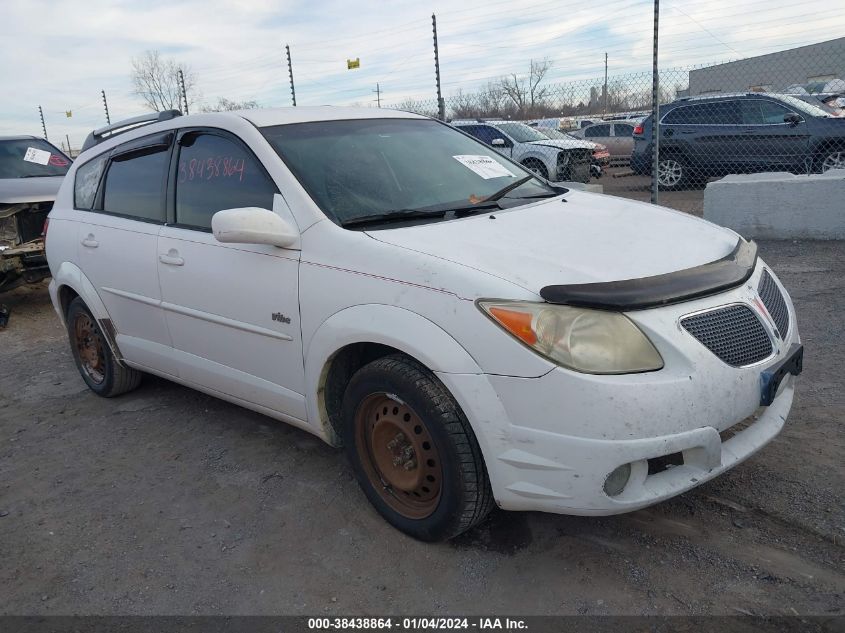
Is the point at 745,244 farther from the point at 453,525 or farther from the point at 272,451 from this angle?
the point at 272,451

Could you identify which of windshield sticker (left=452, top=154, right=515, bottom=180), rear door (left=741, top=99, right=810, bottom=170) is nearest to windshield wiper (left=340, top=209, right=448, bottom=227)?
windshield sticker (left=452, top=154, right=515, bottom=180)

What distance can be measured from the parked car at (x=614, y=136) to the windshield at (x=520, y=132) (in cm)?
506

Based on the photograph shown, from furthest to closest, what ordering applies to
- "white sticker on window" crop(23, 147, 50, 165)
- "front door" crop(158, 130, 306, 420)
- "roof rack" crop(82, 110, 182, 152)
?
1. "white sticker on window" crop(23, 147, 50, 165)
2. "roof rack" crop(82, 110, 182, 152)
3. "front door" crop(158, 130, 306, 420)

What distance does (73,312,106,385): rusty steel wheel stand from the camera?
4.55 m

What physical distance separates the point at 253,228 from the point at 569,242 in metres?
1.28

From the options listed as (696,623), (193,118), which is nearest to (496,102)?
(193,118)

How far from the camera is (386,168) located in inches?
131

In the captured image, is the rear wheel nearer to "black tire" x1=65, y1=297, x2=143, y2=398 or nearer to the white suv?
the white suv

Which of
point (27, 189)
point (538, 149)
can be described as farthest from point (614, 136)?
point (27, 189)

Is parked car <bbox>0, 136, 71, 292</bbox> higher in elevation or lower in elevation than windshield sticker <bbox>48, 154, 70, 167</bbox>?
lower

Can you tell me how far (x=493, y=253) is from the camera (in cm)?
256

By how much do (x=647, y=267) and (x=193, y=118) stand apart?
8.35 feet

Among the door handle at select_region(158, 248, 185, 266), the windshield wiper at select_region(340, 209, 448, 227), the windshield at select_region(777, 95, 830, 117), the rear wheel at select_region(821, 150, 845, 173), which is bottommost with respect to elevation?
the rear wheel at select_region(821, 150, 845, 173)

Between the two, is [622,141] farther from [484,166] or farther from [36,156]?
[484,166]
